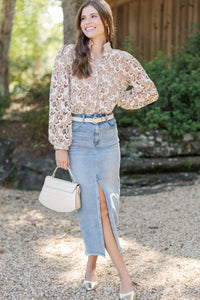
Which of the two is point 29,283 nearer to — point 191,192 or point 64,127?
point 64,127

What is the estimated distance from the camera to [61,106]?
2436mm

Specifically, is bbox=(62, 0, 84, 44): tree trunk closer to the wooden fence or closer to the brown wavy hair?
the wooden fence

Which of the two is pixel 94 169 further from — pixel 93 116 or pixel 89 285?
pixel 89 285

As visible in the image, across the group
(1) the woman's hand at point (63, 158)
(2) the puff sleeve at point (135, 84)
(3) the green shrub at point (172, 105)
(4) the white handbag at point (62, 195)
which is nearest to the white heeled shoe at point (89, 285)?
(4) the white handbag at point (62, 195)

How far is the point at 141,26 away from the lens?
7.96 meters

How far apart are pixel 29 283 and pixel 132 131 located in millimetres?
3154

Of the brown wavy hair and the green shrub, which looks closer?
the brown wavy hair

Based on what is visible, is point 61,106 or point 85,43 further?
point 85,43

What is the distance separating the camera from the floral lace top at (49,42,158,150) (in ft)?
8.00

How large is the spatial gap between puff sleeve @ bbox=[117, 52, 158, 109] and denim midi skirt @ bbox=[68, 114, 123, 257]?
22cm

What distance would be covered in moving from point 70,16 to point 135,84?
323cm

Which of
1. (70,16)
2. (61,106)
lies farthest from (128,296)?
(70,16)

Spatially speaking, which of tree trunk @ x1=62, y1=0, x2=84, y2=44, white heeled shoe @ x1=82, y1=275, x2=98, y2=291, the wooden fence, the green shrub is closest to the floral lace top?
white heeled shoe @ x1=82, y1=275, x2=98, y2=291

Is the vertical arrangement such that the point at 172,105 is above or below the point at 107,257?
above
